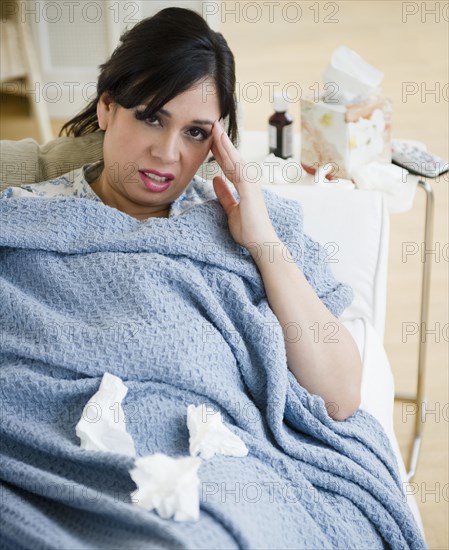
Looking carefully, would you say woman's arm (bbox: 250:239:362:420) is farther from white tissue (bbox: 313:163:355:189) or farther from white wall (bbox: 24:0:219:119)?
white wall (bbox: 24:0:219:119)

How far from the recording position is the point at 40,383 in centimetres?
127

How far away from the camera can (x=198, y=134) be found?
60.2 inches

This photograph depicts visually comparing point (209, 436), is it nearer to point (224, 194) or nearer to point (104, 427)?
point (104, 427)

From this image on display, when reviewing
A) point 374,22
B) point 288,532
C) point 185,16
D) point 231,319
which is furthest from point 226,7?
point 288,532

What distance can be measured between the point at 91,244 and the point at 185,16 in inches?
17.4

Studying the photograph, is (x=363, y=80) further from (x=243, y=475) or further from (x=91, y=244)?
(x=243, y=475)

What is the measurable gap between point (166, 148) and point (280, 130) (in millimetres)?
586

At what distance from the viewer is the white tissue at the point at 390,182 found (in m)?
1.89

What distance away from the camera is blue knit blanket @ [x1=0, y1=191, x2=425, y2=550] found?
1137mm

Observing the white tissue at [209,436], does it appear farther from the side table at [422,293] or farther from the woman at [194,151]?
the side table at [422,293]

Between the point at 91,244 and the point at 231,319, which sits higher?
the point at 91,244

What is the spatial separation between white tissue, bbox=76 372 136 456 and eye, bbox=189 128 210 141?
51 centimetres
